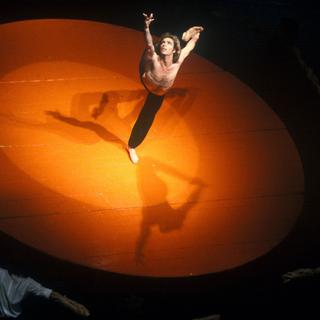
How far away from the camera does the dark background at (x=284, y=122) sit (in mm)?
2744

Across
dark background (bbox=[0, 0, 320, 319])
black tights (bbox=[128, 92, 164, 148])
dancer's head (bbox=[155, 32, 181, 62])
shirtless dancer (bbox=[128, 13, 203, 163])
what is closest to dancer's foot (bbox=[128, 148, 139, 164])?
black tights (bbox=[128, 92, 164, 148])

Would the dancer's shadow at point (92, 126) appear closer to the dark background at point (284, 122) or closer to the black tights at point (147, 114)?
the black tights at point (147, 114)

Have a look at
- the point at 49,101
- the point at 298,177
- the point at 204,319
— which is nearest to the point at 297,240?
the point at 298,177

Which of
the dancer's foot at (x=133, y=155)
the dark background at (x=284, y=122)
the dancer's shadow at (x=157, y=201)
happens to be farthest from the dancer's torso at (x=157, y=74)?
Result: the dark background at (x=284, y=122)

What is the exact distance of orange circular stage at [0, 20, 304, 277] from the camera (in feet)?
9.55

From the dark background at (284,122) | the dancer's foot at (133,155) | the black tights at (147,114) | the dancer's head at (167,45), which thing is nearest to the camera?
the dark background at (284,122)

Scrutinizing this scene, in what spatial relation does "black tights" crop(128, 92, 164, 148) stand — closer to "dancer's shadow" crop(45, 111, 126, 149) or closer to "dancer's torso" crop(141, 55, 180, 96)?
"dancer's torso" crop(141, 55, 180, 96)

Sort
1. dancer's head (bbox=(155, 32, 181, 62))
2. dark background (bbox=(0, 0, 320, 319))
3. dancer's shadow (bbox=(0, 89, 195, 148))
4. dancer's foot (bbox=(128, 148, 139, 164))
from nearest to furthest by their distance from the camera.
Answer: dark background (bbox=(0, 0, 320, 319)), dancer's head (bbox=(155, 32, 181, 62)), dancer's foot (bbox=(128, 148, 139, 164)), dancer's shadow (bbox=(0, 89, 195, 148))

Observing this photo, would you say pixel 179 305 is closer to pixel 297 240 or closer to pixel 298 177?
pixel 297 240

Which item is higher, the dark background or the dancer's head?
the dancer's head

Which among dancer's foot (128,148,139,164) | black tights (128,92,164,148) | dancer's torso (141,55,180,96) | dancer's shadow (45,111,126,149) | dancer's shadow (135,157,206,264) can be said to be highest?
dancer's torso (141,55,180,96)

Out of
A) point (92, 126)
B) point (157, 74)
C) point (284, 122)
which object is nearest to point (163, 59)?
point (157, 74)

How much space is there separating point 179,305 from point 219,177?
94 cm

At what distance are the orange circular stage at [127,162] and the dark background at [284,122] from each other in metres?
0.08
